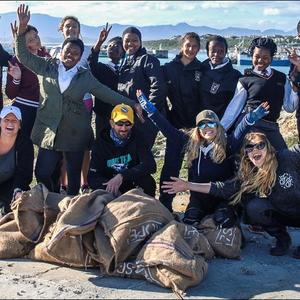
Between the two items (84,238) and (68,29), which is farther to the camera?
(68,29)

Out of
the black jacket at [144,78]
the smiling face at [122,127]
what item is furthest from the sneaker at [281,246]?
the black jacket at [144,78]

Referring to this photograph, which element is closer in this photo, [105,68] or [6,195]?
[6,195]

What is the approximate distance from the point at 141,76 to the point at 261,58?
1.49 meters

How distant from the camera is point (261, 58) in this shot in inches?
244

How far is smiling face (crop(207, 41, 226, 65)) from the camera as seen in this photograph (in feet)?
21.1

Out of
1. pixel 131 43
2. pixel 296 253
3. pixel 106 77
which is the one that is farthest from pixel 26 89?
pixel 296 253

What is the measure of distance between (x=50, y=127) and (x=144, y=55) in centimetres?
151

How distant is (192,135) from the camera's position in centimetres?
612

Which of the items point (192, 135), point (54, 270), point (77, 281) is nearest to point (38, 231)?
point (54, 270)

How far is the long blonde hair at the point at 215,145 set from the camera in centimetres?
593

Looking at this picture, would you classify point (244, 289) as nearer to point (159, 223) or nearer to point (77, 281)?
point (159, 223)

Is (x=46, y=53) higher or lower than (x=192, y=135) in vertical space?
higher

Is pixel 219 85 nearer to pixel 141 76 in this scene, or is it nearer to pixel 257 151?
pixel 141 76

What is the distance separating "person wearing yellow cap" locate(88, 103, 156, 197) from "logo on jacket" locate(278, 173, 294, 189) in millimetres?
1575
